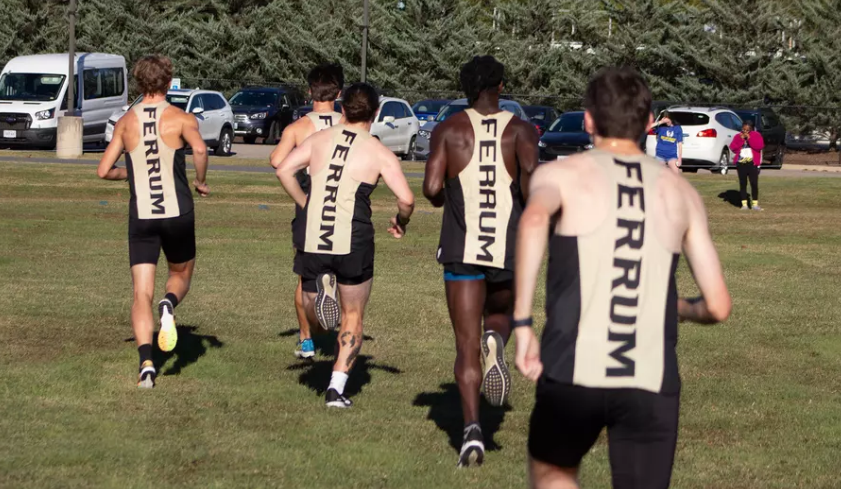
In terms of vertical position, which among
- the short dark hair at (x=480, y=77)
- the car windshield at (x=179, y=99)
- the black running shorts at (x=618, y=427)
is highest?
the short dark hair at (x=480, y=77)

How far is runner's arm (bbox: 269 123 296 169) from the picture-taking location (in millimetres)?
8375

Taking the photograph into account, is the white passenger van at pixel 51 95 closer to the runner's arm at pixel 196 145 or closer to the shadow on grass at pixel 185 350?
the shadow on grass at pixel 185 350

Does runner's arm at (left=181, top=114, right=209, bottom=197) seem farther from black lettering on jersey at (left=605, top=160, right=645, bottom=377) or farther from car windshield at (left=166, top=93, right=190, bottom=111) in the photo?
car windshield at (left=166, top=93, right=190, bottom=111)

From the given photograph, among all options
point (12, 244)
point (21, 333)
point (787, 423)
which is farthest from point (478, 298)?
point (12, 244)

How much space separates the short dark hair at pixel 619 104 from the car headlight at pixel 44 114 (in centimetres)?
3074

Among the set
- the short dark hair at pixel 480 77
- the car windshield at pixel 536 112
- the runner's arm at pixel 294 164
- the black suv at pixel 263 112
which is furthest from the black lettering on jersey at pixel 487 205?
the black suv at pixel 263 112

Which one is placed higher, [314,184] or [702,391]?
[314,184]

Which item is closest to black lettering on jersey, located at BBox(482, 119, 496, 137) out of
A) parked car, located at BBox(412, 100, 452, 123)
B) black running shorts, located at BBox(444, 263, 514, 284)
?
black running shorts, located at BBox(444, 263, 514, 284)

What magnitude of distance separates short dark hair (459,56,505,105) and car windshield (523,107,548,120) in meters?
32.2

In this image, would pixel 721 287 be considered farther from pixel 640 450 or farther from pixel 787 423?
pixel 787 423

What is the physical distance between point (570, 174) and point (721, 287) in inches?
24.0

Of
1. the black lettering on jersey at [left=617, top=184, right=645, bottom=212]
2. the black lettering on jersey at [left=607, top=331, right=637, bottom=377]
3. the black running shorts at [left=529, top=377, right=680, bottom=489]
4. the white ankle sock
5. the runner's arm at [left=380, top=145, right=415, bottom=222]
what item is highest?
the black lettering on jersey at [left=617, top=184, right=645, bottom=212]

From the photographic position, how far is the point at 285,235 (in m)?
18.5

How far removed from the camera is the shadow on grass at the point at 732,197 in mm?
25422
